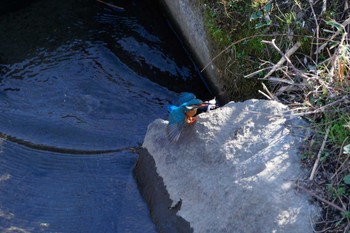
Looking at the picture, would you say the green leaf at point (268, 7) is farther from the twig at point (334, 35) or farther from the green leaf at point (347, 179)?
the green leaf at point (347, 179)

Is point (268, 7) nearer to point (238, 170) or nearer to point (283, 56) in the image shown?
point (283, 56)

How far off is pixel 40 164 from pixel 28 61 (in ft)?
3.86

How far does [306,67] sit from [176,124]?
1009 mm

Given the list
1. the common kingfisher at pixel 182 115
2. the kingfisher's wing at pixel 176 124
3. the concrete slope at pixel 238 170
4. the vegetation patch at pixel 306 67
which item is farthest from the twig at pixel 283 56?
the kingfisher's wing at pixel 176 124

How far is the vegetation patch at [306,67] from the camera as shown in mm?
3221

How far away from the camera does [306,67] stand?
3984mm

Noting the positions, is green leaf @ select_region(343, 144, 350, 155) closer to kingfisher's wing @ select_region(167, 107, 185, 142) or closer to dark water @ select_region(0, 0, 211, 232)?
kingfisher's wing @ select_region(167, 107, 185, 142)

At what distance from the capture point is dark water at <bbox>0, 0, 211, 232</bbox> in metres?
3.87

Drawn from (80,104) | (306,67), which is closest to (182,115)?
(306,67)

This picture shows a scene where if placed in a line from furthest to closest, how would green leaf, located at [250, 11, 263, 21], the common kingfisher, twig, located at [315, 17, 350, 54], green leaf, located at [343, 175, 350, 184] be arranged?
green leaf, located at [250, 11, 263, 21] < twig, located at [315, 17, 350, 54] < the common kingfisher < green leaf, located at [343, 175, 350, 184]

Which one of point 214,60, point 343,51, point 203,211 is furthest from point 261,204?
point 214,60

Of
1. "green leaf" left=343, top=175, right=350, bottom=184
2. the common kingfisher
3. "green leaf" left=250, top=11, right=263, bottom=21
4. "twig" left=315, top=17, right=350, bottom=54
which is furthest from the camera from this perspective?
"green leaf" left=250, top=11, right=263, bottom=21

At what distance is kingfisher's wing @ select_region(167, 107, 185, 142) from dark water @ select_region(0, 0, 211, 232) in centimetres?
51

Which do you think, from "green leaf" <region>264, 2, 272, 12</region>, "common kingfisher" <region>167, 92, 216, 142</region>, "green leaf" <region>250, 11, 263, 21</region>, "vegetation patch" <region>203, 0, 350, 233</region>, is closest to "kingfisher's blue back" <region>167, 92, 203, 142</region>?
"common kingfisher" <region>167, 92, 216, 142</region>
